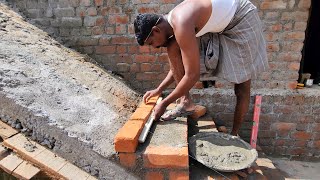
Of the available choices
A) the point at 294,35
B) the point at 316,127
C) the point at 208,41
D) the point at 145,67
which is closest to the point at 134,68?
the point at 145,67

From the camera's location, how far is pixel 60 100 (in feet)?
6.56

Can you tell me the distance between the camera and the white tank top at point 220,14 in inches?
82.1

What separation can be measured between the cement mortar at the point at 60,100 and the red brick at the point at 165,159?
187mm

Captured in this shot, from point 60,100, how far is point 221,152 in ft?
4.10

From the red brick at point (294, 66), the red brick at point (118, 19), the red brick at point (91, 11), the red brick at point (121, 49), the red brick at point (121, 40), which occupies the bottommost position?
the red brick at point (294, 66)

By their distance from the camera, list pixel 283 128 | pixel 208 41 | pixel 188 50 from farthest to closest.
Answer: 1. pixel 283 128
2. pixel 208 41
3. pixel 188 50

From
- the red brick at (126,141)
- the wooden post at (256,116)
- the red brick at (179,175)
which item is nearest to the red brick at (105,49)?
the red brick at (126,141)

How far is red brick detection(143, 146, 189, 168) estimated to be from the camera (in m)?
1.69

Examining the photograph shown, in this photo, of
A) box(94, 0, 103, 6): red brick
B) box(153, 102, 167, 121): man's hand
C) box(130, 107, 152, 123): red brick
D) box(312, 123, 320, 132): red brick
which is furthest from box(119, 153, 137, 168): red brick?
box(312, 123, 320, 132): red brick

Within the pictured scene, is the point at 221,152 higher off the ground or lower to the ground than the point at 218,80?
lower

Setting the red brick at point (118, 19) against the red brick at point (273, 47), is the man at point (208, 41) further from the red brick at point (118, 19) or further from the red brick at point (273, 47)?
the red brick at point (118, 19)

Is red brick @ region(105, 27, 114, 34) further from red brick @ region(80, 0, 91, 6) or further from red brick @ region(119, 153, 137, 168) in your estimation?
red brick @ region(119, 153, 137, 168)

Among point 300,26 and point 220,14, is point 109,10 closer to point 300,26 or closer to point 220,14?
point 220,14

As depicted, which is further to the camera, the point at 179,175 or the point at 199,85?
the point at 199,85
